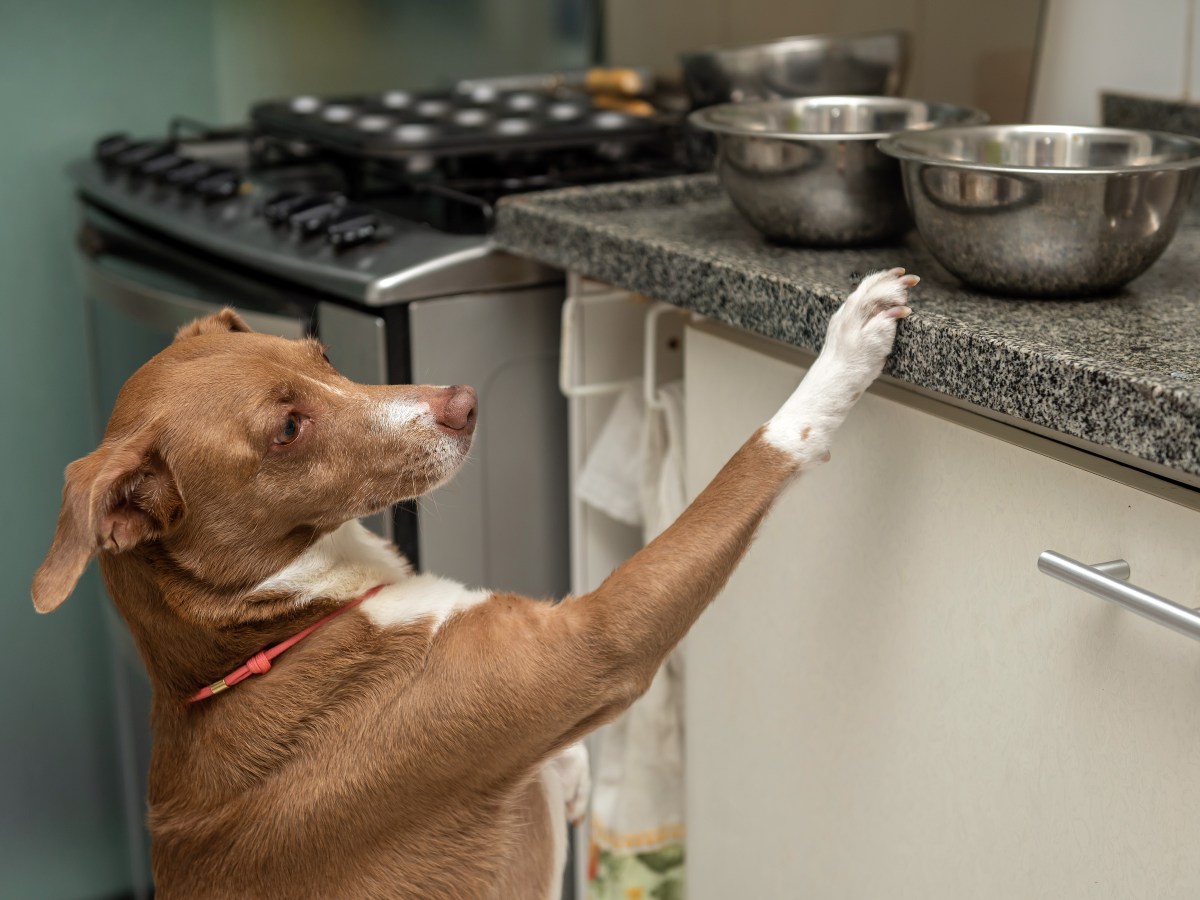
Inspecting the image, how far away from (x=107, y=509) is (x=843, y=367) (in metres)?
0.52

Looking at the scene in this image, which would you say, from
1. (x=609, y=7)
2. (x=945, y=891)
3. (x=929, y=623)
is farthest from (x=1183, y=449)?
(x=609, y=7)

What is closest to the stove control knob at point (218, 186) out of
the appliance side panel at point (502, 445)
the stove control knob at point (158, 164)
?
the stove control knob at point (158, 164)

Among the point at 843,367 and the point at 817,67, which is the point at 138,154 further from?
the point at 843,367

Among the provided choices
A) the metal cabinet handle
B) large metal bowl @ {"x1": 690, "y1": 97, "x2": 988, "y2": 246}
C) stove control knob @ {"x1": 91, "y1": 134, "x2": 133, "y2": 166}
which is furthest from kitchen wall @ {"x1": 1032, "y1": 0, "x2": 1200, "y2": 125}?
stove control knob @ {"x1": 91, "y1": 134, "x2": 133, "y2": 166}

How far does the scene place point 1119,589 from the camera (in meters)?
0.78

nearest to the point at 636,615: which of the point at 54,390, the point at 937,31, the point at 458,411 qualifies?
the point at 458,411

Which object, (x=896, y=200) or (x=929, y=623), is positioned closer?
(x=929, y=623)

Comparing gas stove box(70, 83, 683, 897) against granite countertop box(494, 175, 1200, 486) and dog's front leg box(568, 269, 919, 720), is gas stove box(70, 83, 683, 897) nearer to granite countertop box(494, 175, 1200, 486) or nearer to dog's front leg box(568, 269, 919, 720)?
granite countertop box(494, 175, 1200, 486)

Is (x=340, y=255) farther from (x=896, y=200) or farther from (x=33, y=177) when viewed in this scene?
(x=33, y=177)

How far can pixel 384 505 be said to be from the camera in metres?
1.01

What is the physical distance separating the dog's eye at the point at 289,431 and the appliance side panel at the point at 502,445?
16.1 inches

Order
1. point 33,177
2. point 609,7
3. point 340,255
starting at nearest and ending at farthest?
point 340,255 → point 33,177 → point 609,7

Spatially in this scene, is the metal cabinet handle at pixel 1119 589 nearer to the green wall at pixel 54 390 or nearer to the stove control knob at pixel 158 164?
the stove control knob at pixel 158 164

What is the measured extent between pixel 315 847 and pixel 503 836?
149 mm
